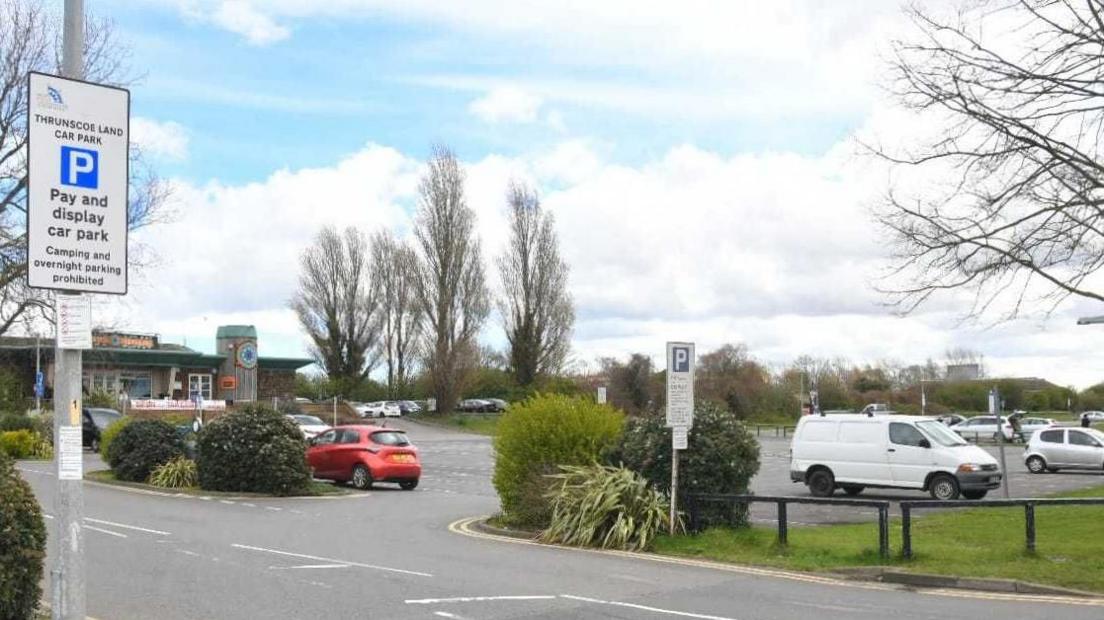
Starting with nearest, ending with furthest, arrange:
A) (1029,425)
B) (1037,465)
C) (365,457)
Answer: (365,457)
(1037,465)
(1029,425)

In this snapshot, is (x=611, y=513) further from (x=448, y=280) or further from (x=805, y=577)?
(x=448, y=280)

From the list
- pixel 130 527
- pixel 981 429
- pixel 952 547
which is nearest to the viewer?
pixel 952 547

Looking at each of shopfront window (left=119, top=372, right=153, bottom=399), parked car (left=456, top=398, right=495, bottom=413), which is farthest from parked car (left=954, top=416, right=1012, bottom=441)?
shopfront window (left=119, top=372, right=153, bottom=399)

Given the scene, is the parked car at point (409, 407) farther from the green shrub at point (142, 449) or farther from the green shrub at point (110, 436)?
the green shrub at point (142, 449)

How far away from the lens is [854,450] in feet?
79.6

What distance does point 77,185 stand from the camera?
6723 millimetres

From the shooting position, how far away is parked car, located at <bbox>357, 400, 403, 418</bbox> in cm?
7837

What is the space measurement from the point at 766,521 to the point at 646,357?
48.2 meters

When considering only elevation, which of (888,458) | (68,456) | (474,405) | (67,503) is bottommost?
(474,405)

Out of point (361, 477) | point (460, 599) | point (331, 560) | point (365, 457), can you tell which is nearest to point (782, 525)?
point (460, 599)

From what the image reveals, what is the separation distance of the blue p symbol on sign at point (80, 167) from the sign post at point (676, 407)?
33.8 ft

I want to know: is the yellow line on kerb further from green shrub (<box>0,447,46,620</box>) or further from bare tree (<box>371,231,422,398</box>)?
bare tree (<box>371,231,422,398</box>)

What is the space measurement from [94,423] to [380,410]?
3796cm

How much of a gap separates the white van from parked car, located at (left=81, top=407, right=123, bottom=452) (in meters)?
27.8
